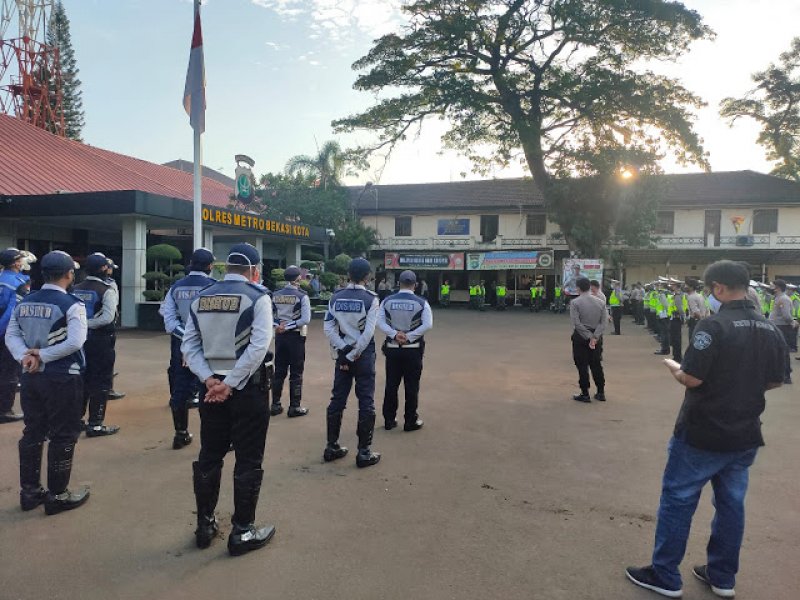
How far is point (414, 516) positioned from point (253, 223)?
1643 cm

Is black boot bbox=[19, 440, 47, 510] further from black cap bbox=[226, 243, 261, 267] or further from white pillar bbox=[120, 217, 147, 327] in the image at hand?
white pillar bbox=[120, 217, 147, 327]

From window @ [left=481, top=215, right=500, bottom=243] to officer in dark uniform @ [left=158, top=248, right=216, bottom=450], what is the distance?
27.5m

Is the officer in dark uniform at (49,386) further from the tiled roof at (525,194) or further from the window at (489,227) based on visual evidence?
the window at (489,227)

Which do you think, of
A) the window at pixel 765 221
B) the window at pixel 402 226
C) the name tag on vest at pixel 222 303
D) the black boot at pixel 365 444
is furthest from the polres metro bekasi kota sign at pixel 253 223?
the window at pixel 765 221

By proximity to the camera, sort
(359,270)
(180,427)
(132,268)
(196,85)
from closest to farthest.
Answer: (180,427) → (359,270) → (196,85) → (132,268)

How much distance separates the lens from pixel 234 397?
133 inches

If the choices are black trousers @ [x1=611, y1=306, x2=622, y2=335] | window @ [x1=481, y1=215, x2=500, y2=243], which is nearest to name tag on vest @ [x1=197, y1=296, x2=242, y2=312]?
black trousers @ [x1=611, y1=306, x2=622, y2=335]

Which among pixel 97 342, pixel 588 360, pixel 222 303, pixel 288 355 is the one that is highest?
pixel 222 303

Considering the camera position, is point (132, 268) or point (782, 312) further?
point (132, 268)

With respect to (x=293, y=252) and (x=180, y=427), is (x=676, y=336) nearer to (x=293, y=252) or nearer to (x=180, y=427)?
(x=180, y=427)

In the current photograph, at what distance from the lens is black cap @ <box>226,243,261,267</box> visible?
3602 millimetres

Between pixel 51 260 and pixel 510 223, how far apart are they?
1173 inches

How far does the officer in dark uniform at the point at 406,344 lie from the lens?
5.97 metres

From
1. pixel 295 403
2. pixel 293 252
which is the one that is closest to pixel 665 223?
pixel 293 252
